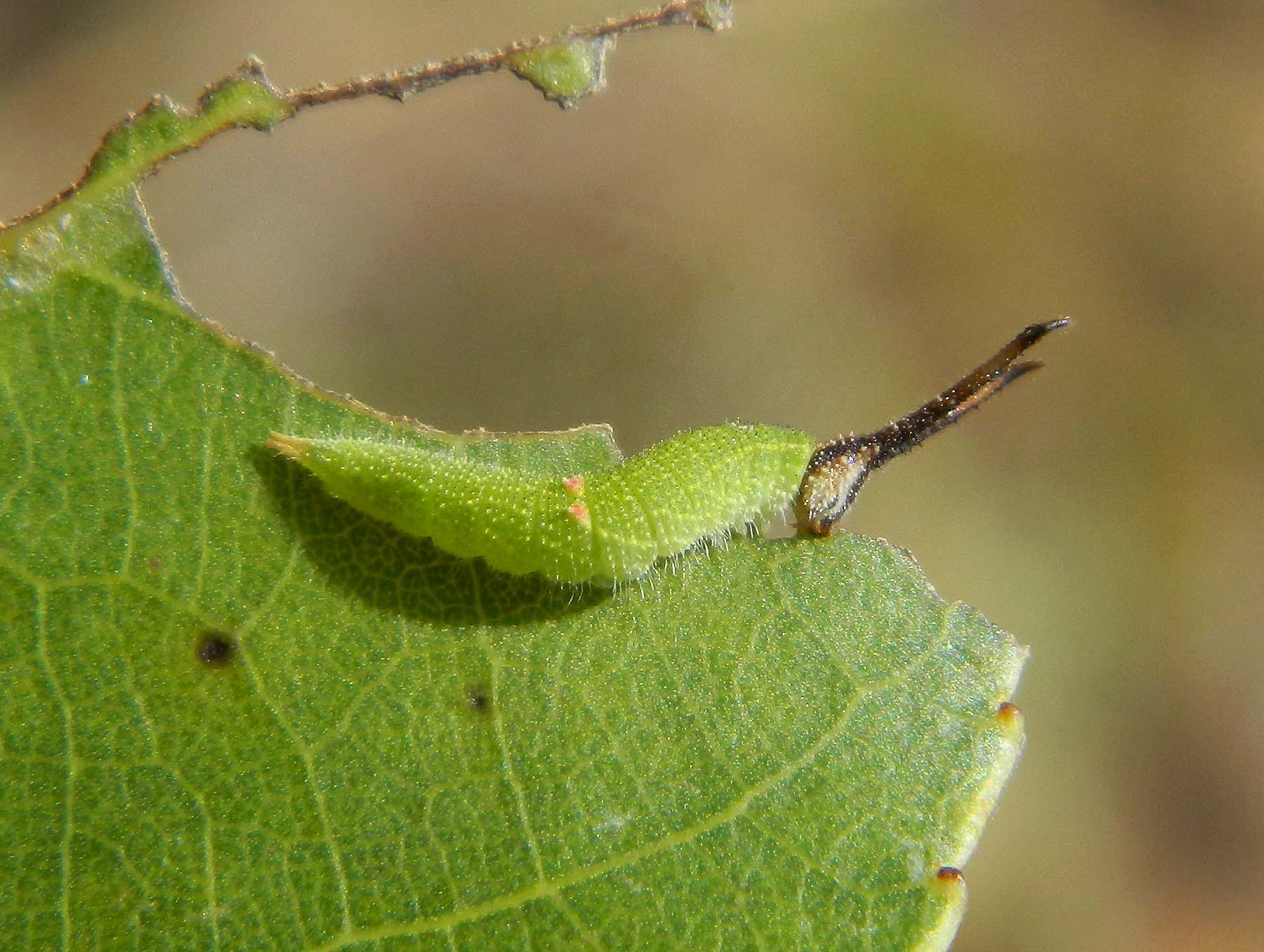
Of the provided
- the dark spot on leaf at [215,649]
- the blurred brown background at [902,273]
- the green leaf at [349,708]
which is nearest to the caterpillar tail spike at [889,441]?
the green leaf at [349,708]

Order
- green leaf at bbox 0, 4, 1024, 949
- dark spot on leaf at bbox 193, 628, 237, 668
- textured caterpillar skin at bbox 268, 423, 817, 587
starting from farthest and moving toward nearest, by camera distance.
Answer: textured caterpillar skin at bbox 268, 423, 817, 587
dark spot on leaf at bbox 193, 628, 237, 668
green leaf at bbox 0, 4, 1024, 949

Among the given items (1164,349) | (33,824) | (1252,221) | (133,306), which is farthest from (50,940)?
(1252,221)

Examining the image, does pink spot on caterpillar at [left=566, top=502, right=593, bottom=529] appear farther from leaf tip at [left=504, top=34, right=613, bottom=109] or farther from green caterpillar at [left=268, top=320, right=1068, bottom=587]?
leaf tip at [left=504, top=34, right=613, bottom=109]

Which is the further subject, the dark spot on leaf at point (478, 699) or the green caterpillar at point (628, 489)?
the green caterpillar at point (628, 489)

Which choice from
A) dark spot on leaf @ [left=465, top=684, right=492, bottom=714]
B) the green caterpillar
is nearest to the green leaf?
dark spot on leaf @ [left=465, top=684, right=492, bottom=714]

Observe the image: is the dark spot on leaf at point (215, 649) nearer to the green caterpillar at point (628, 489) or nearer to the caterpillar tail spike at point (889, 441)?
the green caterpillar at point (628, 489)

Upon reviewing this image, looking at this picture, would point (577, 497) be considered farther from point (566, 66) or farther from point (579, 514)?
point (566, 66)

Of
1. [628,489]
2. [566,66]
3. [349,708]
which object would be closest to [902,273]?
[566,66]
